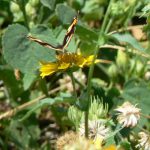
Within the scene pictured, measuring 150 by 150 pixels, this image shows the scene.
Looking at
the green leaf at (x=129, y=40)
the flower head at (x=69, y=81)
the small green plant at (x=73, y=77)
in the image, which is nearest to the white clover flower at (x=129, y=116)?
the small green plant at (x=73, y=77)

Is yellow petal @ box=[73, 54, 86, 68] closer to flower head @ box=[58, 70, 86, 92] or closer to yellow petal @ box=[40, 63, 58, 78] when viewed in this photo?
yellow petal @ box=[40, 63, 58, 78]

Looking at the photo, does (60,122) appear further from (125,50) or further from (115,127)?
(115,127)

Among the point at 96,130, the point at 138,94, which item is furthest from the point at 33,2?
the point at 96,130

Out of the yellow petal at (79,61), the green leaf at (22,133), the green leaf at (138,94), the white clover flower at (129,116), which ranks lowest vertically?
the green leaf at (22,133)

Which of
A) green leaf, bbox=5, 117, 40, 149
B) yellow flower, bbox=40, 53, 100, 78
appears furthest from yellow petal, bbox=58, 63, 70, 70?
green leaf, bbox=5, 117, 40, 149

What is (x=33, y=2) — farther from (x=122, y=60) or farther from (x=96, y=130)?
(x=96, y=130)

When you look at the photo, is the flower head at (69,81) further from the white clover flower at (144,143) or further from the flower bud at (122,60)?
the white clover flower at (144,143)

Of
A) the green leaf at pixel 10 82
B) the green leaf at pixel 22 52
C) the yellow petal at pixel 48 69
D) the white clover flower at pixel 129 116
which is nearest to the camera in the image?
the white clover flower at pixel 129 116
